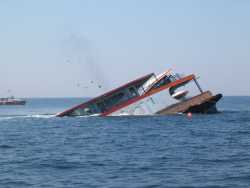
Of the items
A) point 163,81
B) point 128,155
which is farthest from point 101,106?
point 128,155

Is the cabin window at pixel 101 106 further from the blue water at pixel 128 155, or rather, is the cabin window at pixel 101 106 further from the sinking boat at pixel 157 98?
the blue water at pixel 128 155

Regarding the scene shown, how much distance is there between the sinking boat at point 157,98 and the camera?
195 ft

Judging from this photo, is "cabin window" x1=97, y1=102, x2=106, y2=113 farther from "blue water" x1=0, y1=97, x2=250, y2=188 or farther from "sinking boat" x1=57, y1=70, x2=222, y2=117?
"blue water" x1=0, y1=97, x2=250, y2=188

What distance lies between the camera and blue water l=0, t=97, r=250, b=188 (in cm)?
2388

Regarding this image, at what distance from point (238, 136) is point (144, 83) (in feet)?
75.4

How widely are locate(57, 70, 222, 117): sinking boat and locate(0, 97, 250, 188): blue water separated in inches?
299

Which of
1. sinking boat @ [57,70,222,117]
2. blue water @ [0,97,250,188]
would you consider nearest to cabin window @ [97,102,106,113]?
sinking boat @ [57,70,222,117]

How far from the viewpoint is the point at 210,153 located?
103ft

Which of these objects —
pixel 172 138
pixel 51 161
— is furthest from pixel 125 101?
pixel 51 161

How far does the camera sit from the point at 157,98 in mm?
59375

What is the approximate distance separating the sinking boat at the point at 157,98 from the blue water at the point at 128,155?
7.59m

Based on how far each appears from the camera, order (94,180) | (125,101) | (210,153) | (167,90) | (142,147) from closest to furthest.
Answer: (94,180) → (210,153) → (142,147) → (167,90) → (125,101)

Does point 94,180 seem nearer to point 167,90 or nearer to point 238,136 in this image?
point 238,136

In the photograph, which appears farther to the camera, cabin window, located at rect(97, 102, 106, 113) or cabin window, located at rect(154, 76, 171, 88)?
cabin window, located at rect(97, 102, 106, 113)
